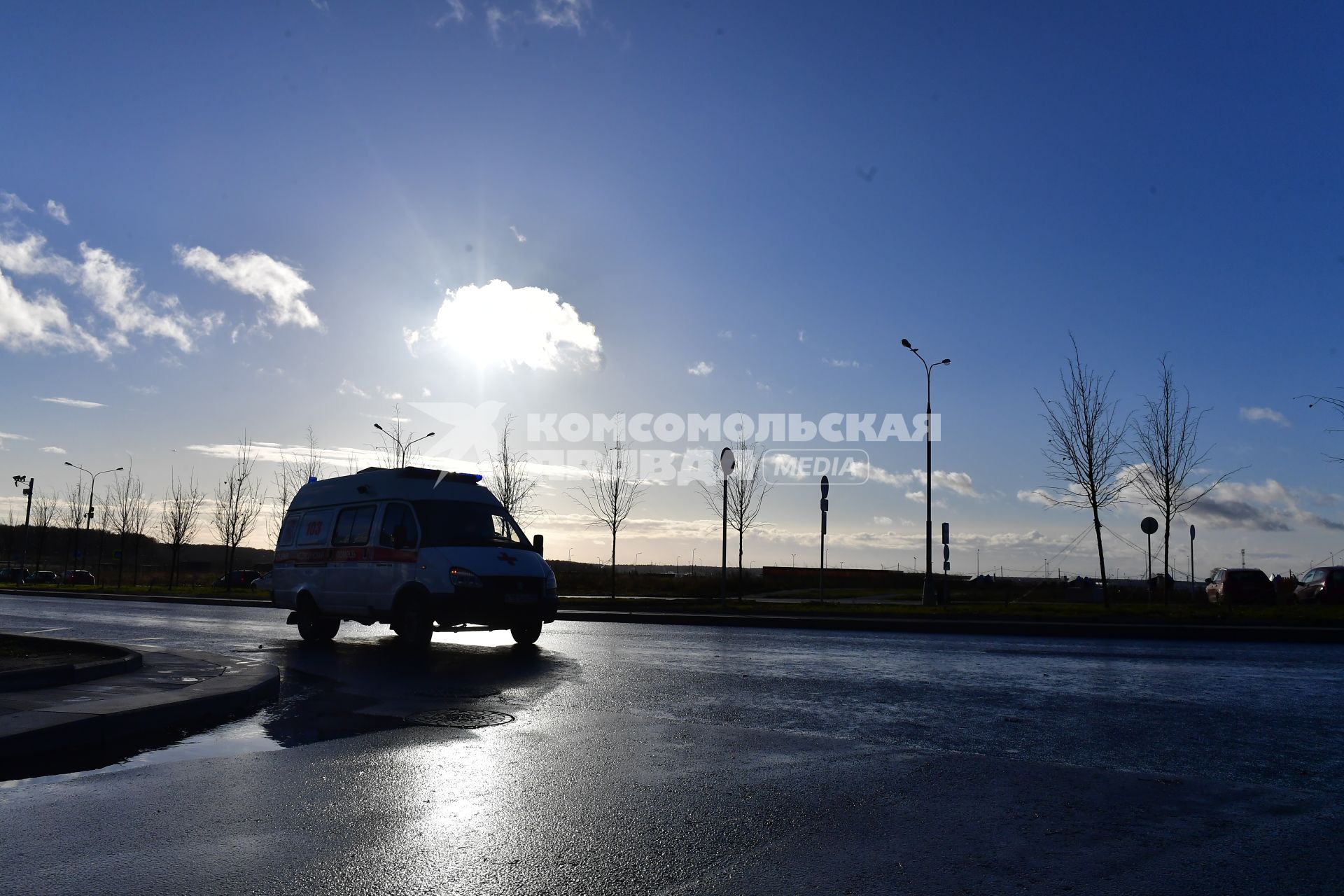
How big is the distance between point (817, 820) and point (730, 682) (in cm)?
582

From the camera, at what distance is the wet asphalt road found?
4316 mm

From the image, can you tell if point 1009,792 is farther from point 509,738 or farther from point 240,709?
point 240,709

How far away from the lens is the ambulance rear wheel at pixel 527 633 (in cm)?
1462

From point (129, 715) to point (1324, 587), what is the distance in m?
33.3

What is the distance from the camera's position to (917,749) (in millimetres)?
7223

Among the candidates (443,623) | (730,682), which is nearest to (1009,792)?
(730,682)

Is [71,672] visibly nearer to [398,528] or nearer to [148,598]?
[398,528]

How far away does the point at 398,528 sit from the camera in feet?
46.7

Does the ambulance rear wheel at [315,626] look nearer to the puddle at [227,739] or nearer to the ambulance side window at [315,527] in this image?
the ambulance side window at [315,527]

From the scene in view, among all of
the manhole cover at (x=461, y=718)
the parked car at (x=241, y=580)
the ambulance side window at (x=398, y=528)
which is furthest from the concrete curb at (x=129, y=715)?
the parked car at (x=241, y=580)

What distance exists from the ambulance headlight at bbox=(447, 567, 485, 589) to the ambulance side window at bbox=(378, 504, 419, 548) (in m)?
0.87

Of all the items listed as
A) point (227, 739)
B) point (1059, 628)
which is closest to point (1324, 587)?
point (1059, 628)

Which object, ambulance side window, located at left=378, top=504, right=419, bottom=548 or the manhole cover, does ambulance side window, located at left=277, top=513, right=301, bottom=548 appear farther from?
the manhole cover

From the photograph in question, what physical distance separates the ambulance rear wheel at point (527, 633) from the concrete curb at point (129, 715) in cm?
486
